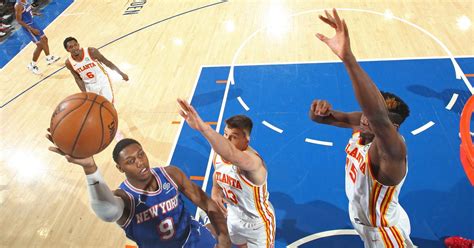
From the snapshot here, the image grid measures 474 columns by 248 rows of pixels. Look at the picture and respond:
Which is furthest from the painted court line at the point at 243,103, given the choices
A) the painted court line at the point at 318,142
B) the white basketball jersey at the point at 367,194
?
the white basketball jersey at the point at 367,194

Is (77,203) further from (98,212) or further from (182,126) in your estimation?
(98,212)

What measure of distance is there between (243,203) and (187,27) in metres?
7.52

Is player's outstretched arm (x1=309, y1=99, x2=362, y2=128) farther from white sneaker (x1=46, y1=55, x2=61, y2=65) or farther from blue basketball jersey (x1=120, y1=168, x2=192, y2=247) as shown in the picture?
white sneaker (x1=46, y1=55, x2=61, y2=65)

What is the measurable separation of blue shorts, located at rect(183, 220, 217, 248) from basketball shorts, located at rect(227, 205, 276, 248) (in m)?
0.25

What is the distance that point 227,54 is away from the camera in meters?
8.30

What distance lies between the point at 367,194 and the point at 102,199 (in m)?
2.02

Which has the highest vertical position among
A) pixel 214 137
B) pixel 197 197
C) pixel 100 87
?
pixel 214 137

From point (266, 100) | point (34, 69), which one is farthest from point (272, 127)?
point (34, 69)

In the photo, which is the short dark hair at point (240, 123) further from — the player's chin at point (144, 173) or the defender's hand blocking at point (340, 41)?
the defender's hand blocking at point (340, 41)

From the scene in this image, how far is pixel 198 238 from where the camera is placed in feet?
10.3

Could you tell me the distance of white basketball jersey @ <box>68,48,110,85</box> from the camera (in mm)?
5598

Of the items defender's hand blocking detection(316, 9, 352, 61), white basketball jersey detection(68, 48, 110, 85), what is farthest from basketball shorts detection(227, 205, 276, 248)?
white basketball jersey detection(68, 48, 110, 85)

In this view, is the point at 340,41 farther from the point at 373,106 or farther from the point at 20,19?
the point at 20,19

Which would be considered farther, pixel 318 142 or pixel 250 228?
pixel 318 142
